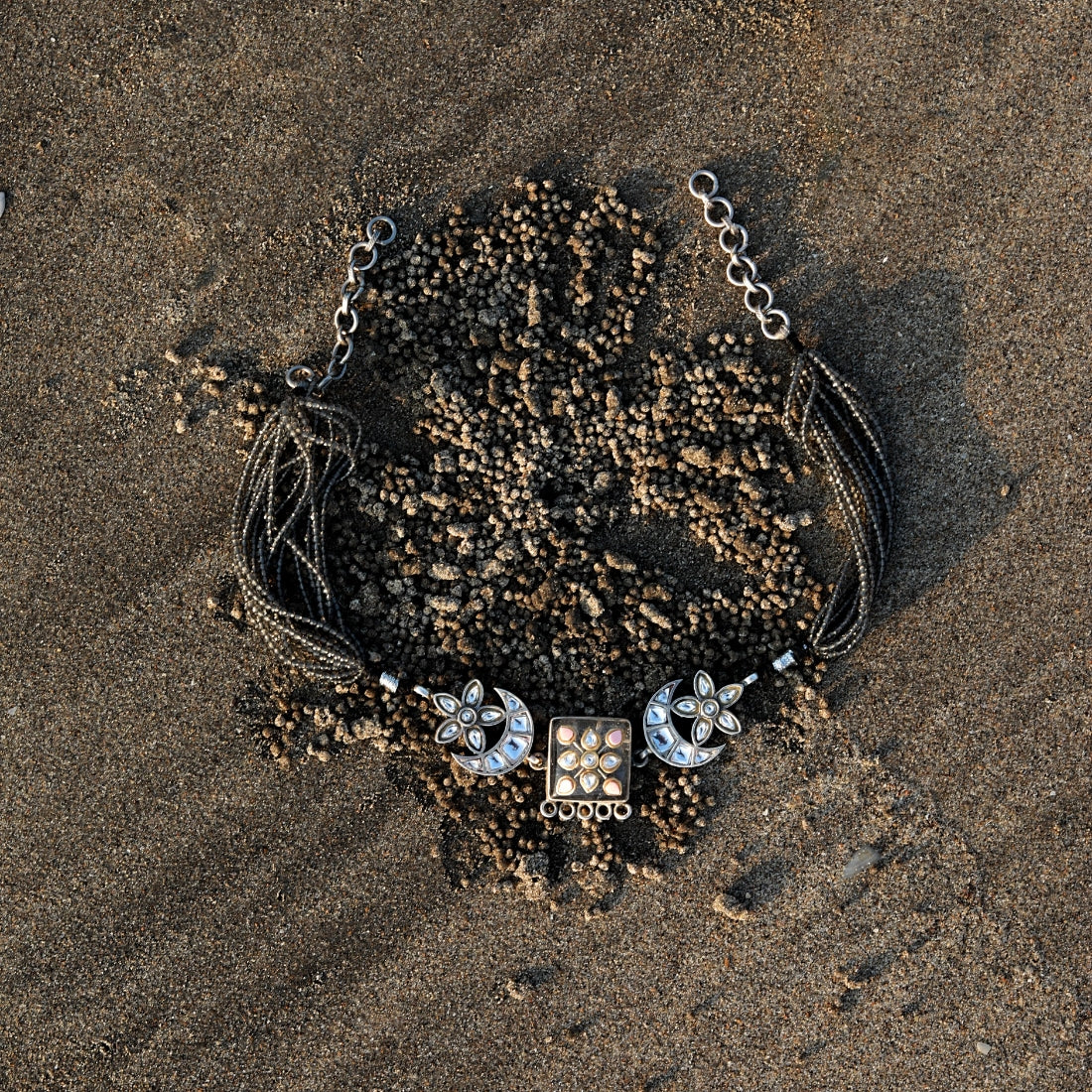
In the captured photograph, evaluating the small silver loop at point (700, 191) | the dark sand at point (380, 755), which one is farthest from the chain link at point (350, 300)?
the small silver loop at point (700, 191)

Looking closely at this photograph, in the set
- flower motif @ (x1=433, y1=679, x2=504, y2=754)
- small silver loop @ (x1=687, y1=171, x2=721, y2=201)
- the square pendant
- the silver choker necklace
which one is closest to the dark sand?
small silver loop @ (x1=687, y1=171, x2=721, y2=201)

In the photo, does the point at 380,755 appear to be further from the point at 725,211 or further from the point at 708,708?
the point at 725,211

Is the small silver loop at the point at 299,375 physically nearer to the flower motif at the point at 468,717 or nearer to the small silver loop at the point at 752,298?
the flower motif at the point at 468,717

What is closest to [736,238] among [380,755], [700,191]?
[700,191]

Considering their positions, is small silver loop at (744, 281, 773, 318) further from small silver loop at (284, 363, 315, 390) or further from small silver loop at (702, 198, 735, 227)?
small silver loop at (284, 363, 315, 390)

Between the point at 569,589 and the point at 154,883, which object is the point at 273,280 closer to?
the point at 569,589

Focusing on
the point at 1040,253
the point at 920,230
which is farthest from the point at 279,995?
the point at 1040,253
